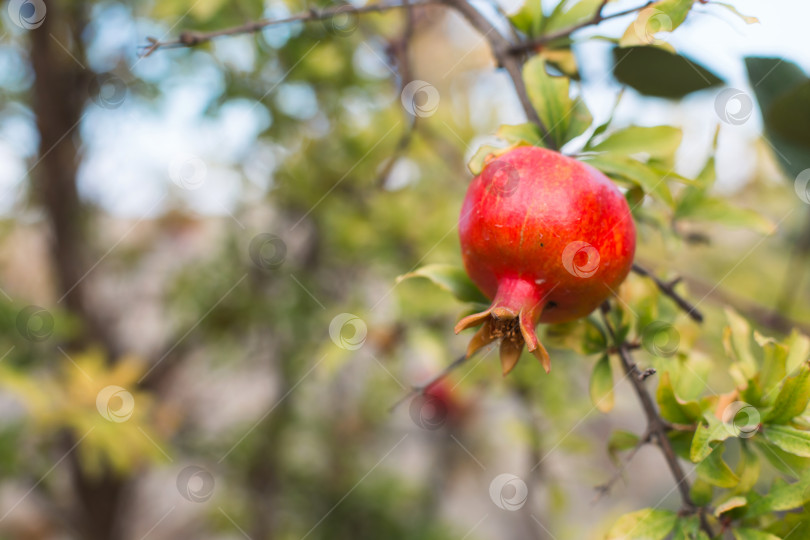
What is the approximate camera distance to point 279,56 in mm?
996

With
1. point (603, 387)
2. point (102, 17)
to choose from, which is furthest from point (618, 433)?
point (102, 17)

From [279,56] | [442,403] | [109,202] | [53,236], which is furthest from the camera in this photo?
[109,202]

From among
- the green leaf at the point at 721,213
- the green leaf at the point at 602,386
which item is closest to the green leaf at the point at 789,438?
the green leaf at the point at 602,386

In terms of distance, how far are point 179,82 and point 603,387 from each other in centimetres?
111

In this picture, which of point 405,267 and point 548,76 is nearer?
point 548,76

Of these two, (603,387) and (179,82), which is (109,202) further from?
(603,387)

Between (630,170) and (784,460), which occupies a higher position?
(630,170)
